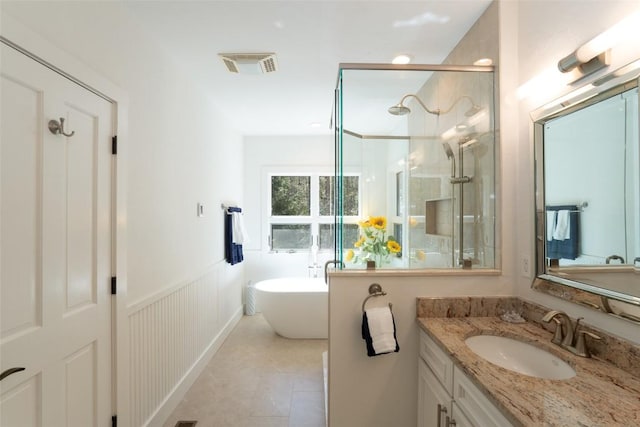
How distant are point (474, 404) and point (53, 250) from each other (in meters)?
1.82

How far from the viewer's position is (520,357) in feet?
4.49

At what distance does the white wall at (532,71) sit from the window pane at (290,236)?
3159 mm

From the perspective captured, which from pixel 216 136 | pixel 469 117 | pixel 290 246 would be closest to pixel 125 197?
pixel 216 136

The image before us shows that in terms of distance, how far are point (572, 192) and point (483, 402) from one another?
3.16 feet

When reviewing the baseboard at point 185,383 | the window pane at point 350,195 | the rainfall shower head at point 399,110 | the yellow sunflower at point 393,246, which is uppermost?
the rainfall shower head at point 399,110

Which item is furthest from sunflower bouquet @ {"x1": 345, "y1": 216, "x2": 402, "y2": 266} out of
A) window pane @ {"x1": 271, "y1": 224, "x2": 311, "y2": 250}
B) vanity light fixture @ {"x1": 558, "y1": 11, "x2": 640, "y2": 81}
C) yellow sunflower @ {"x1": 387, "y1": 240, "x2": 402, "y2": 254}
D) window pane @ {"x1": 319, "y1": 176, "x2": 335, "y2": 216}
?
window pane @ {"x1": 271, "y1": 224, "x2": 311, "y2": 250}

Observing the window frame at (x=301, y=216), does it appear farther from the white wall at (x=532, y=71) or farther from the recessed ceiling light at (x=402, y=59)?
the white wall at (x=532, y=71)

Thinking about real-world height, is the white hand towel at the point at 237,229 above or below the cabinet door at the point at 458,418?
above

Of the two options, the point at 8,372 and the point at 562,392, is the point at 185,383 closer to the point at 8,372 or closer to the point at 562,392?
the point at 8,372

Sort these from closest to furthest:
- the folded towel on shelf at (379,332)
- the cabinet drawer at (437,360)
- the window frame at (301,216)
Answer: the cabinet drawer at (437,360) < the folded towel on shelf at (379,332) < the window frame at (301,216)

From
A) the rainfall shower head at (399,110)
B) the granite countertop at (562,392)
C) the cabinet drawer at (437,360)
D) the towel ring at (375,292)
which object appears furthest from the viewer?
the rainfall shower head at (399,110)

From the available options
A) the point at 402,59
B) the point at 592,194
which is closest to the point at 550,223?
the point at 592,194

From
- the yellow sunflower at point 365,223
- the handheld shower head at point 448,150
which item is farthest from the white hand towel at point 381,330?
the handheld shower head at point 448,150

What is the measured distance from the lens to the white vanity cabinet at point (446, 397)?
1.07 meters
